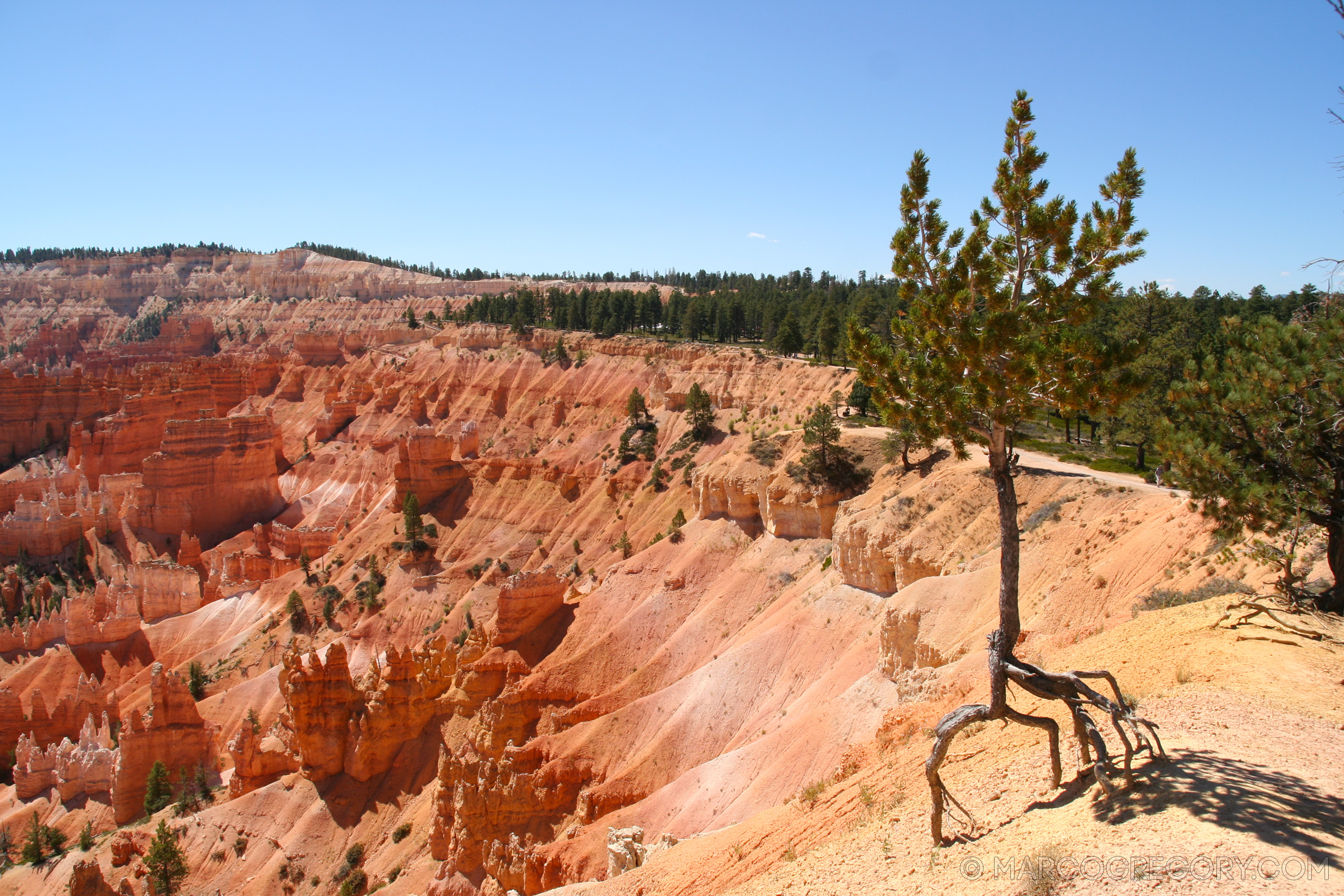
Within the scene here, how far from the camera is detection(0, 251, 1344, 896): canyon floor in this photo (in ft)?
30.5

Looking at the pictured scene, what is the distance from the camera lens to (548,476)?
2222 inches

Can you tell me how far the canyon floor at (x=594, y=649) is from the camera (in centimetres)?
929

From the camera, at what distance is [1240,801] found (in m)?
7.22

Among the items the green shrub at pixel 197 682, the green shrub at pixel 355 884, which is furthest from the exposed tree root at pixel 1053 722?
the green shrub at pixel 197 682

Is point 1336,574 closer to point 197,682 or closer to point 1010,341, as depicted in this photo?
point 1010,341

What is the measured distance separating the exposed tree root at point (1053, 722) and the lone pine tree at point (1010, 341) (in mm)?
21

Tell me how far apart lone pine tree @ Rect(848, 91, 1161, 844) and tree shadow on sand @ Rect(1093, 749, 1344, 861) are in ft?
1.52

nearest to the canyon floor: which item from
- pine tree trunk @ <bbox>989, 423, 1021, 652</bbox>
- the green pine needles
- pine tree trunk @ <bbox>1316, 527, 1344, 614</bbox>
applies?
pine tree trunk @ <bbox>1316, 527, 1344, 614</bbox>

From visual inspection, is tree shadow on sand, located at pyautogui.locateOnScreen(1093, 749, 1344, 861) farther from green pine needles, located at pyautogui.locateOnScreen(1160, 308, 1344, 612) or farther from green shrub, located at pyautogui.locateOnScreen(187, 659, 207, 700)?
green shrub, located at pyautogui.locateOnScreen(187, 659, 207, 700)

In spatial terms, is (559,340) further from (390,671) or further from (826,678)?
(826,678)

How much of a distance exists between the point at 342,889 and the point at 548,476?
3247cm

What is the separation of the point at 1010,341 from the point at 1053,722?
4227mm

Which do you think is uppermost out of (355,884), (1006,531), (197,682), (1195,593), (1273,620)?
(1006,531)

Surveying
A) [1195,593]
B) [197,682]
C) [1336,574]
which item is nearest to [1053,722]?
[1336,574]
